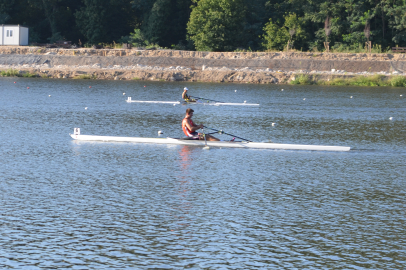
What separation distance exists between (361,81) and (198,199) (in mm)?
50572

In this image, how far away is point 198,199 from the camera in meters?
14.2

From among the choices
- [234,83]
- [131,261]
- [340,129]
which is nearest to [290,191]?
[131,261]

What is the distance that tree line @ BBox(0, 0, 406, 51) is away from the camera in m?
71.0

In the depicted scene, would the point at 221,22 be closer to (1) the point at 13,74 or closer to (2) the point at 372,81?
(2) the point at 372,81

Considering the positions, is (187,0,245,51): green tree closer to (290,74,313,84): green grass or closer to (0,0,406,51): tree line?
(0,0,406,51): tree line

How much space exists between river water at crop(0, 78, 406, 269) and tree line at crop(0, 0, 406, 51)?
1776 inches

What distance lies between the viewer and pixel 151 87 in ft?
177

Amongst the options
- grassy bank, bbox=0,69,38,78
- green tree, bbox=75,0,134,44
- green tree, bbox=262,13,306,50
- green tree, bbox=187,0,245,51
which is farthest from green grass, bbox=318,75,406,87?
green tree, bbox=75,0,134,44

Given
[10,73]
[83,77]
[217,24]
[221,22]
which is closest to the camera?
[10,73]

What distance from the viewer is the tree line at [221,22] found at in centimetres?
7100

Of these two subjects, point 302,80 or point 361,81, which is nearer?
point 361,81

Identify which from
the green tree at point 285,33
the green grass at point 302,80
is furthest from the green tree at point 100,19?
the green grass at point 302,80

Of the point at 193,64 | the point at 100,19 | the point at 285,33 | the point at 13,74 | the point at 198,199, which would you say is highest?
the point at 100,19

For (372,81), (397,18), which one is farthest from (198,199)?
(397,18)
